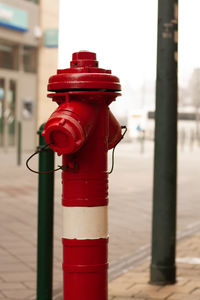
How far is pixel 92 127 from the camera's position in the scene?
8.52 ft

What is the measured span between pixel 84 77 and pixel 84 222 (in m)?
0.58

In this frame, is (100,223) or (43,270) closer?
(100,223)

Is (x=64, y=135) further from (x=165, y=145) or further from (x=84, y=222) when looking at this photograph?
(x=165, y=145)

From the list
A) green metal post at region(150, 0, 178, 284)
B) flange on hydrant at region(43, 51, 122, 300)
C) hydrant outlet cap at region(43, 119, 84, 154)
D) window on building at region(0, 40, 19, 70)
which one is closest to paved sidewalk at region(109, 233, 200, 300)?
green metal post at region(150, 0, 178, 284)

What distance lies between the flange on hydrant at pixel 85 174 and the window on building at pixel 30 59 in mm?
18490

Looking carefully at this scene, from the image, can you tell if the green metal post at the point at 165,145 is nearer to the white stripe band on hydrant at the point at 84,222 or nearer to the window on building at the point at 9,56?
the white stripe band on hydrant at the point at 84,222

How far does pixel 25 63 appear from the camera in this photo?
822 inches

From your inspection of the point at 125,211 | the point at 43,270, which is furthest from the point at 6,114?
the point at 43,270

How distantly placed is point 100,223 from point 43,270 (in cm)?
79

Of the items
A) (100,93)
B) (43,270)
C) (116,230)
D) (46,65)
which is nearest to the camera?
(100,93)

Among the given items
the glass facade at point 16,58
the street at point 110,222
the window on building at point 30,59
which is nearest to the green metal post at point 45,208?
the street at point 110,222

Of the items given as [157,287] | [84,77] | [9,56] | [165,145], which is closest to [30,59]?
[9,56]

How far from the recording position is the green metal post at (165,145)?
13.3 feet

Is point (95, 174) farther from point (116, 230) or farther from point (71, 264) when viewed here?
point (116, 230)
